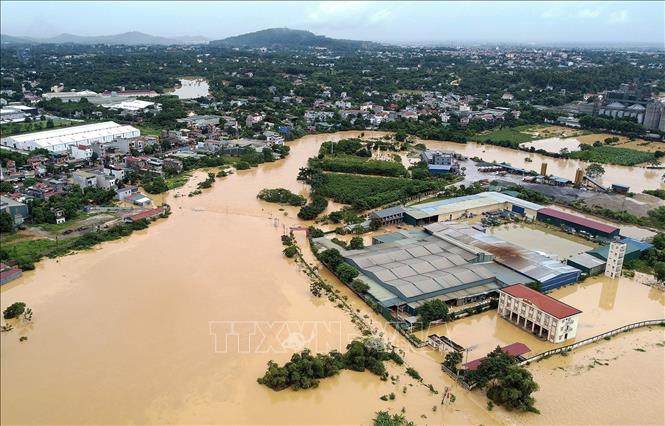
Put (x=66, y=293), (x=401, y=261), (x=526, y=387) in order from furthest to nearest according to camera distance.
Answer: (x=401, y=261) < (x=66, y=293) < (x=526, y=387)

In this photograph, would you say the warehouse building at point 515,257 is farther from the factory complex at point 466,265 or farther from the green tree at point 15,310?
the green tree at point 15,310

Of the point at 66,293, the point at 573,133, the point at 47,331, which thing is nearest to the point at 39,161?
the point at 66,293

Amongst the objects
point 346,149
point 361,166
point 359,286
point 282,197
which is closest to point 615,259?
point 359,286

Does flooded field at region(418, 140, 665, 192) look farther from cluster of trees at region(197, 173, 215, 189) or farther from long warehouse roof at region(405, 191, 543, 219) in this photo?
cluster of trees at region(197, 173, 215, 189)

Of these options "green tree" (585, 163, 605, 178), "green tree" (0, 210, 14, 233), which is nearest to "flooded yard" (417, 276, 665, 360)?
"green tree" (585, 163, 605, 178)

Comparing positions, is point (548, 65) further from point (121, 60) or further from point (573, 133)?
point (121, 60)

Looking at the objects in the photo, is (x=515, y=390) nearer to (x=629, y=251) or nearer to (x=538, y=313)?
(x=538, y=313)
